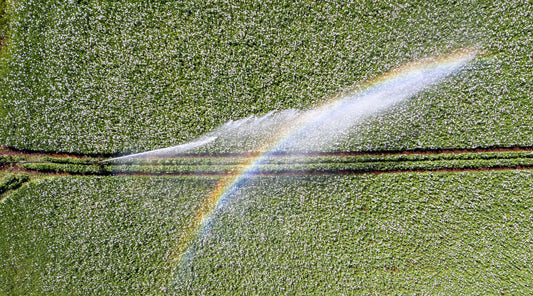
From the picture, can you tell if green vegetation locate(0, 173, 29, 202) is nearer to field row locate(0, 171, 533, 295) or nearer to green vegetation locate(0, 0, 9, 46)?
field row locate(0, 171, 533, 295)

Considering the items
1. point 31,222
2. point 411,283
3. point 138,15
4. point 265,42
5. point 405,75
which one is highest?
point 138,15

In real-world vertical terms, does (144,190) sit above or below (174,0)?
below

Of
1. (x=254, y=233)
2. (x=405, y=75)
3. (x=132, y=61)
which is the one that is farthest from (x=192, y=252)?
(x=405, y=75)

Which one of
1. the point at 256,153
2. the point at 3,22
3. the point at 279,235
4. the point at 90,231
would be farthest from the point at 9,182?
the point at 279,235

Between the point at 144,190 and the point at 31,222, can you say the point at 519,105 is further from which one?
the point at 31,222
